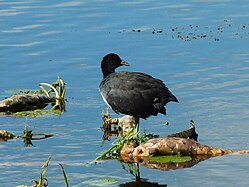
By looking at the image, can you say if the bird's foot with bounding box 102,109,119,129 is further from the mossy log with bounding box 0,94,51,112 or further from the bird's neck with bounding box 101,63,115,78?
the mossy log with bounding box 0,94,51,112

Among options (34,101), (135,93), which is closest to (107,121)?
(135,93)

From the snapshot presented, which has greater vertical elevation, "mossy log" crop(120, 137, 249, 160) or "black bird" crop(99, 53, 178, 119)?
"black bird" crop(99, 53, 178, 119)

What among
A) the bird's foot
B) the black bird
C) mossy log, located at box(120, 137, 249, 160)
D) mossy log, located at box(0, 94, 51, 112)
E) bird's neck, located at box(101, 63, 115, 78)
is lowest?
mossy log, located at box(120, 137, 249, 160)

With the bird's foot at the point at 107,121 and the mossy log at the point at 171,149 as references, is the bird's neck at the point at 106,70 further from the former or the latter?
the mossy log at the point at 171,149

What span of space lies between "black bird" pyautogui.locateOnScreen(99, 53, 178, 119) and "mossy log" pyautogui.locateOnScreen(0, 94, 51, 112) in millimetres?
2426

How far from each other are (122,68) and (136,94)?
5178 millimetres

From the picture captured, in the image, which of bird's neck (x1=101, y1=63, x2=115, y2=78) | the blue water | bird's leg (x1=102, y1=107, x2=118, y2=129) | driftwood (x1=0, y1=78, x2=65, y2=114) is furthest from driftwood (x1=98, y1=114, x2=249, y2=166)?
driftwood (x1=0, y1=78, x2=65, y2=114)

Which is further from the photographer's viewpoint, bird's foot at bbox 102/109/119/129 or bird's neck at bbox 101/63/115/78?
bird's neck at bbox 101/63/115/78

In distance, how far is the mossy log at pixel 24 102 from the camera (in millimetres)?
17234

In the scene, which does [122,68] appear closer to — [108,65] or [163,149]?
[108,65]

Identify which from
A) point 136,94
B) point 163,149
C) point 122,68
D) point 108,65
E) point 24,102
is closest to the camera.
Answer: point 163,149

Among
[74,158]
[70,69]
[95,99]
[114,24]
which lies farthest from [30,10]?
[74,158]

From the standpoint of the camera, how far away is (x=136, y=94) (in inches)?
586

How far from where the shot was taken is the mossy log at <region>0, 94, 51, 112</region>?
17.2 metres
